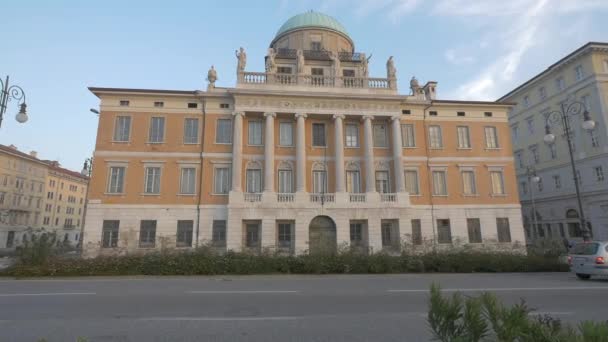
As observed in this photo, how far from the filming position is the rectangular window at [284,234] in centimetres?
2390

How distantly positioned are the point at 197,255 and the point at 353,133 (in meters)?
15.7

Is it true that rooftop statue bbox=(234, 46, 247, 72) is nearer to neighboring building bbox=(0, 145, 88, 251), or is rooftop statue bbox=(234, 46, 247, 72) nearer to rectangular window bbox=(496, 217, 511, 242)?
rectangular window bbox=(496, 217, 511, 242)

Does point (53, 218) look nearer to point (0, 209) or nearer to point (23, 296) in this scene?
point (0, 209)

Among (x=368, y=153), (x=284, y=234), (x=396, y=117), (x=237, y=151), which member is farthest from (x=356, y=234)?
(x=237, y=151)

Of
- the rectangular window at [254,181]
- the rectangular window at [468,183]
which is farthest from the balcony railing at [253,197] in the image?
the rectangular window at [468,183]

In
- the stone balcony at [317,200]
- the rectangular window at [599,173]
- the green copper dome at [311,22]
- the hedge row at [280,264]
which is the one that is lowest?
the hedge row at [280,264]

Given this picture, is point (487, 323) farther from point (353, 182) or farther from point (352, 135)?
point (352, 135)

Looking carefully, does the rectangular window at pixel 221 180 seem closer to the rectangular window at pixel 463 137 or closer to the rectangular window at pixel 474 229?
the rectangular window at pixel 474 229

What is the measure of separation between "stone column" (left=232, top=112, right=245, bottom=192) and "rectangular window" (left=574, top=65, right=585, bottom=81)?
37237 millimetres

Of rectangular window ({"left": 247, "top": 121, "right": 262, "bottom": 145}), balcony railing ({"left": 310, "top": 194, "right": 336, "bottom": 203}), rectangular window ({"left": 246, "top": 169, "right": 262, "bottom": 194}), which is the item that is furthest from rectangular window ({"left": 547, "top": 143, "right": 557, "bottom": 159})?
rectangular window ({"left": 246, "top": 169, "right": 262, "bottom": 194})

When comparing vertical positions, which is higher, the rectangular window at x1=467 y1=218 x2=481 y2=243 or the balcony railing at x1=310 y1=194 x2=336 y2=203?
the balcony railing at x1=310 y1=194 x2=336 y2=203

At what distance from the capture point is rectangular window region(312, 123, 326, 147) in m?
Result: 26.1

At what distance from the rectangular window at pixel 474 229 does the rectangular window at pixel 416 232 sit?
4.18 m

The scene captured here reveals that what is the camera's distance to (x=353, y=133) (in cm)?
2672
